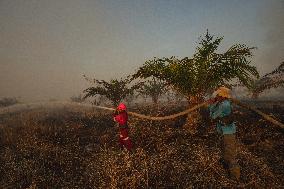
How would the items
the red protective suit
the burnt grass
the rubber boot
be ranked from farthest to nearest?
the red protective suit
the rubber boot
the burnt grass

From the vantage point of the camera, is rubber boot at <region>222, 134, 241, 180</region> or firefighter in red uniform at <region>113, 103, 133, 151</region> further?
firefighter in red uniform at <region>113, 103, 133, 151</region>

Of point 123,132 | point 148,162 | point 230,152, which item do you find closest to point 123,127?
point 123,132

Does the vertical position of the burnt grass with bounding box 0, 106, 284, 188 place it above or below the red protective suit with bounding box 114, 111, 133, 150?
below

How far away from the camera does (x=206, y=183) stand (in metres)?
5.58

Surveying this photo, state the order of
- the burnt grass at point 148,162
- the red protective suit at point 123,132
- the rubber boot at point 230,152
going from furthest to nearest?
the red protective suit at point 123,132 < the rubber boot at point 230,152 < the burnt grass at point 148,162

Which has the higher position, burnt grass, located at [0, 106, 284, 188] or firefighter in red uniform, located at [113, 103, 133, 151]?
firefighter in red uniform, located at [113, 103, 133, 151]

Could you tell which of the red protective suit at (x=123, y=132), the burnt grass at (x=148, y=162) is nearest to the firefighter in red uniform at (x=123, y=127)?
the red protective suit at (x=123, y=132)

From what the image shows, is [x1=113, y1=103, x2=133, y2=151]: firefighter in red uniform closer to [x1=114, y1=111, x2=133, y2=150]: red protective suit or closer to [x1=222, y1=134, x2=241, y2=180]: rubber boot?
[x1=114, y1=111, x2=133, y2=150]: red protective suit

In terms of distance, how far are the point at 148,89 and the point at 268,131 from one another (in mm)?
16924

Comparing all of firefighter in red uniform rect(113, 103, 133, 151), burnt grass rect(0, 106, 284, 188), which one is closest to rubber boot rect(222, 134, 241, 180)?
burnt grass rect(0, 106, 284, 188)

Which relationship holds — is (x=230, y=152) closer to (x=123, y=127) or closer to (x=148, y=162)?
(x=148, y=162)

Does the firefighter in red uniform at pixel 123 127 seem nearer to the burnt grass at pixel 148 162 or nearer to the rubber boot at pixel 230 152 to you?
the burnt grass at pixel 148 162

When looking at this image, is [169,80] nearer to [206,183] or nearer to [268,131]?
[268,131]

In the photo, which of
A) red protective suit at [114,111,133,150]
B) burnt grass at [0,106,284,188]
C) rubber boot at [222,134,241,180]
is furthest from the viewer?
red protective suit at [114,111,133,150]
